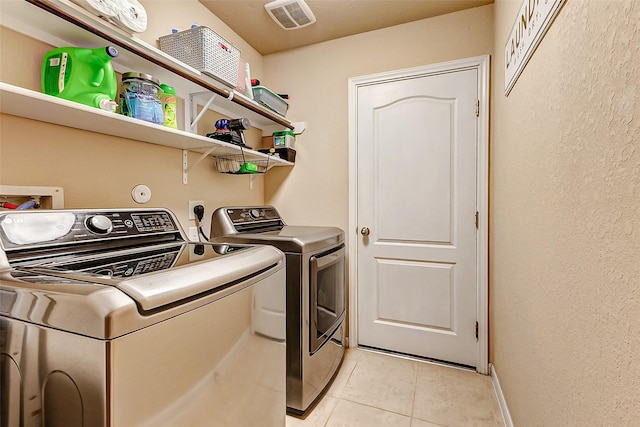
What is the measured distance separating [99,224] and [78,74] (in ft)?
1.85

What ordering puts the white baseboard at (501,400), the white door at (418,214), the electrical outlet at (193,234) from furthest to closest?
the white door at (418,214) → the electrical outlet at (193,234) → the white baseboard at (501,400)

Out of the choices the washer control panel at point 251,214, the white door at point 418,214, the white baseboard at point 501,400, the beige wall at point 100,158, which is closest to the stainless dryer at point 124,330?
the beige wall at point 100,158

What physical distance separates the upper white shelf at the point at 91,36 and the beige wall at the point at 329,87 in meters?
0.95

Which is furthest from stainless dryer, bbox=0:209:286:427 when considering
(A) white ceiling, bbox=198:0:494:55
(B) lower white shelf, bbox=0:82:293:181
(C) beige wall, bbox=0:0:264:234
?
(A) white ceiling, bbox=198:0:494:55

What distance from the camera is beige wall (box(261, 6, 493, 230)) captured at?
219cm

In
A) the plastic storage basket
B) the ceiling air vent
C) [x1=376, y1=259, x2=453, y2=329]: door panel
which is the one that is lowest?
[x1=376, y1=259, x2=453, y2=329]: door panel

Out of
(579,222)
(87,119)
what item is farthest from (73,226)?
(579,222)

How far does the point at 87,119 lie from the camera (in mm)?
1176

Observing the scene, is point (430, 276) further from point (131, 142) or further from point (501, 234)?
point (131, 142)

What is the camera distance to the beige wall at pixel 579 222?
0.56 m

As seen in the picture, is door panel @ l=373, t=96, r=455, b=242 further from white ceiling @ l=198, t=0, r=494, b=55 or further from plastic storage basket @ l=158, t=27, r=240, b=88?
plastic storage basket @ l=158, t=27, r=240, b=88

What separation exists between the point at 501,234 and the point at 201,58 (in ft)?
6.21

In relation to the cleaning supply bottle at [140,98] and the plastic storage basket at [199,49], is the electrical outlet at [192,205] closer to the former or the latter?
the cleaning supply bottle at [140,98]

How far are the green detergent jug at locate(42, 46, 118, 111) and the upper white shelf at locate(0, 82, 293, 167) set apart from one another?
0.07 metres
